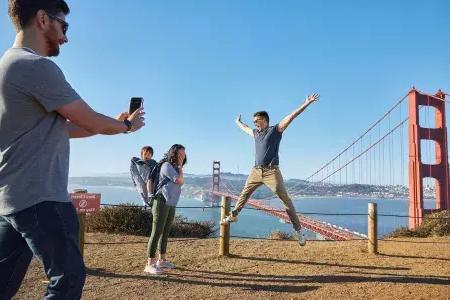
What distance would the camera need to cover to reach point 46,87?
1.62 m

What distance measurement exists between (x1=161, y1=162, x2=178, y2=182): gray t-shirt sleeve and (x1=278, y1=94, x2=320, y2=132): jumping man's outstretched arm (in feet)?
4.96

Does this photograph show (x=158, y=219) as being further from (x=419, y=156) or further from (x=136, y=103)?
(x=419, y=156)

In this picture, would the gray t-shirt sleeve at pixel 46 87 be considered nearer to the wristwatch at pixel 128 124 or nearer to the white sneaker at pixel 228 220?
the wristwatch at pixel 128 124

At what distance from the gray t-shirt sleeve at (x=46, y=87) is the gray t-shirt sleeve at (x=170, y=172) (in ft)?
10.9

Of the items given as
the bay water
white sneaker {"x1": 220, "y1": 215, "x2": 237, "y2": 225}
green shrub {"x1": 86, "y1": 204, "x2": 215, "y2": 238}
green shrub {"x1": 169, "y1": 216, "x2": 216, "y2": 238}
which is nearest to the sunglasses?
white sneaker {"x1": 220, "y1": 215, "x2": 237, "y2": 225}

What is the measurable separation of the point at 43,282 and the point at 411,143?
70.5 feet

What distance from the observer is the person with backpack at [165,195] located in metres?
4.95

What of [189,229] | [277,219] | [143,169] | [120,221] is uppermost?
[143,169]

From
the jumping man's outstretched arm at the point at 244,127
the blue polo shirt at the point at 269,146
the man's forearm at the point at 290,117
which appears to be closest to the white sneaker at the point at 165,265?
the blue polo shirt at the point at 269,146

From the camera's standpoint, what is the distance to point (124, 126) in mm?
1868

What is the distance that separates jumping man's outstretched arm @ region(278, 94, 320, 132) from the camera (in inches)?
208

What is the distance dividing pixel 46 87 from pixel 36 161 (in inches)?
11.3

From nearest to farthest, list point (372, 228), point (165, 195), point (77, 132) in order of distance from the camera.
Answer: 1. point (77, 132)
2. point (165, 195)
3. point (372, 228)

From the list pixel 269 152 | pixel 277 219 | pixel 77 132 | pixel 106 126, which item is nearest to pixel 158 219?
pixel 269 152
